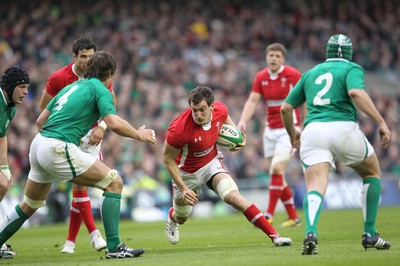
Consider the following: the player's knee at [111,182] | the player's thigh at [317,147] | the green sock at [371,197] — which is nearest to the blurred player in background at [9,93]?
the player's knee at [111,182]

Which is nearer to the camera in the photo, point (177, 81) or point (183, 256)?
point (183, 256)

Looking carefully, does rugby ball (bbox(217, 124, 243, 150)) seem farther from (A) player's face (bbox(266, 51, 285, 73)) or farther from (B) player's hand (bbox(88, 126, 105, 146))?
(A) player's face (bbox(266, 51, 285, 73))

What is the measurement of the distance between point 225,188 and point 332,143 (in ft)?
6.19

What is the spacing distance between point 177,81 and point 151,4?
5.32 m

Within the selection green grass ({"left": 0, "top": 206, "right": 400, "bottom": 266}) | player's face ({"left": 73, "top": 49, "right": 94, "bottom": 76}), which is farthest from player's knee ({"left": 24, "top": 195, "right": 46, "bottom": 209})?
player's face ({"left": 73, "top": 49, "right": 94, "bottom": 76})

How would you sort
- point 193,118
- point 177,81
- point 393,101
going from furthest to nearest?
point 393,101
point 177,81
point 193,118

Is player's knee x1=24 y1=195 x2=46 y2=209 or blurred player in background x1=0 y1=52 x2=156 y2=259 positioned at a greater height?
blurred player in background x1=0 y1=52 x2=156 y2=259

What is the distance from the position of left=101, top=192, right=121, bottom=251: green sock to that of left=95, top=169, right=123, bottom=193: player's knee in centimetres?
7

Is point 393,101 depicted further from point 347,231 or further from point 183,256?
point 183,256

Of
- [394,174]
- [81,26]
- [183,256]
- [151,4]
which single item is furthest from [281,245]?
[151,4]

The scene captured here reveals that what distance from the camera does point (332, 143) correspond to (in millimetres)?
9305

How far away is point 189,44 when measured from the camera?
29031mm

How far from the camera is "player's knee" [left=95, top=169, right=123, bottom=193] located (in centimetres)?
973

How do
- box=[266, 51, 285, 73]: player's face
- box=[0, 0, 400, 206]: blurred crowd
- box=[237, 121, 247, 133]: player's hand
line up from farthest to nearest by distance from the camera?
box=[0, 0, 400, 206]: blurred crowd < box=[266, 51, 285, 73]: player's face < box=[237, 121, 247, 133]: player's hand
